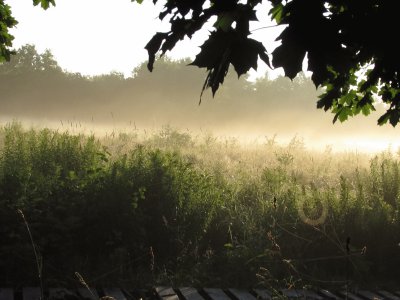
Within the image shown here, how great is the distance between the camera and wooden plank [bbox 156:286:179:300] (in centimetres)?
349

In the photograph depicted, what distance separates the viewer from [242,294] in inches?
149

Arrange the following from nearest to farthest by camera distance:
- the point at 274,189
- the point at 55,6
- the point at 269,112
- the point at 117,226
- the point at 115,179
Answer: the point at 117,226 < the point at 115,179 < the point at 55,6 < the point at 274,189 < the point at 269,112

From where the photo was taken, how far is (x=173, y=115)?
4647 cm

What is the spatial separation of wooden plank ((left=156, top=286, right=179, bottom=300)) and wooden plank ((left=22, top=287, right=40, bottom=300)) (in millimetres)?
917

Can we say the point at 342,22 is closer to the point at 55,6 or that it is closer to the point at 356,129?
the point at 55,6

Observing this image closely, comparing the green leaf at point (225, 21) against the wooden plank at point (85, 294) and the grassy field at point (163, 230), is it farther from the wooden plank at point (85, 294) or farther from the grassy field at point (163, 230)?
the wooden plank at point (85, 294)

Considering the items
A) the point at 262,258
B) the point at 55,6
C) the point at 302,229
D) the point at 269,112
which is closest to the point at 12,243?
the point at 262,258

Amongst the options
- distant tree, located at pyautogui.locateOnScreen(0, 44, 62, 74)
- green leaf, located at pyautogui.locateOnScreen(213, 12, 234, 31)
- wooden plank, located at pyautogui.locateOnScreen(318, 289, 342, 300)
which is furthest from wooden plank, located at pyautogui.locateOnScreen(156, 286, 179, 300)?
distant tree, located at pyautogui.locateOnScreen(0, 44, 62, 74)

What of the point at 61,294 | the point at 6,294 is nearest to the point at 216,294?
the point at 61,294

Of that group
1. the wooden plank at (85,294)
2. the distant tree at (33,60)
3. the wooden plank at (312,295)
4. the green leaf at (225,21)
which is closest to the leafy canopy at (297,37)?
the green leaf at (225,21)

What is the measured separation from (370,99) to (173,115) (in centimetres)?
4246

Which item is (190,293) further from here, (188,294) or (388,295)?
(388,295)

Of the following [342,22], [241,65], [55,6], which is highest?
[55,6]

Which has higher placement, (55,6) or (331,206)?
(55,6)
